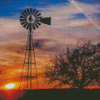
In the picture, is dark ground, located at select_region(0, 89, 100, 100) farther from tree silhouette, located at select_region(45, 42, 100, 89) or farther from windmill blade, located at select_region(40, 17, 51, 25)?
windmill blade, located at select_region(40, 17, 51, 25)

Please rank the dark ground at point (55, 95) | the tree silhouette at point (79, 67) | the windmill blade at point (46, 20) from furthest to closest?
the tree silhouette at point (79, 67) < the windmill blade at point (46, 20) < the dark ground at point (55, 95)

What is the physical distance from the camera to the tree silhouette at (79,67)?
873 inches

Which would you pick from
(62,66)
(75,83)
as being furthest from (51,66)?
(75,83)

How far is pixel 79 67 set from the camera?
22.3 meters

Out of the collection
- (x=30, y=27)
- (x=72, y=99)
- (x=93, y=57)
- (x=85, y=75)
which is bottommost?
(x=72, y=99)

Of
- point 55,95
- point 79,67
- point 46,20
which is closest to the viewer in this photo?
point 55,95

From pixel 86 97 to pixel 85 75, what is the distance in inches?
159

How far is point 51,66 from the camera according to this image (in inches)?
922

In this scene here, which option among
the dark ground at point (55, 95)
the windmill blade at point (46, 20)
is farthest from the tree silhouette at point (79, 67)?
the windmill blade at point (46, 20)

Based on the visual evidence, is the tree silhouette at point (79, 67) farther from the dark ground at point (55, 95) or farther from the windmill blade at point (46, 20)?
the windmill blade at point (46, 20)

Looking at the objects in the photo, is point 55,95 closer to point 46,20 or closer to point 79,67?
point 79,67

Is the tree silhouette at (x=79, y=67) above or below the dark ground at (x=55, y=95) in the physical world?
above

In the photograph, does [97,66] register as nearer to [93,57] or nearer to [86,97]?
[93,57]

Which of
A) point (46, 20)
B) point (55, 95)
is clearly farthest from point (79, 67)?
point (46, 20)
